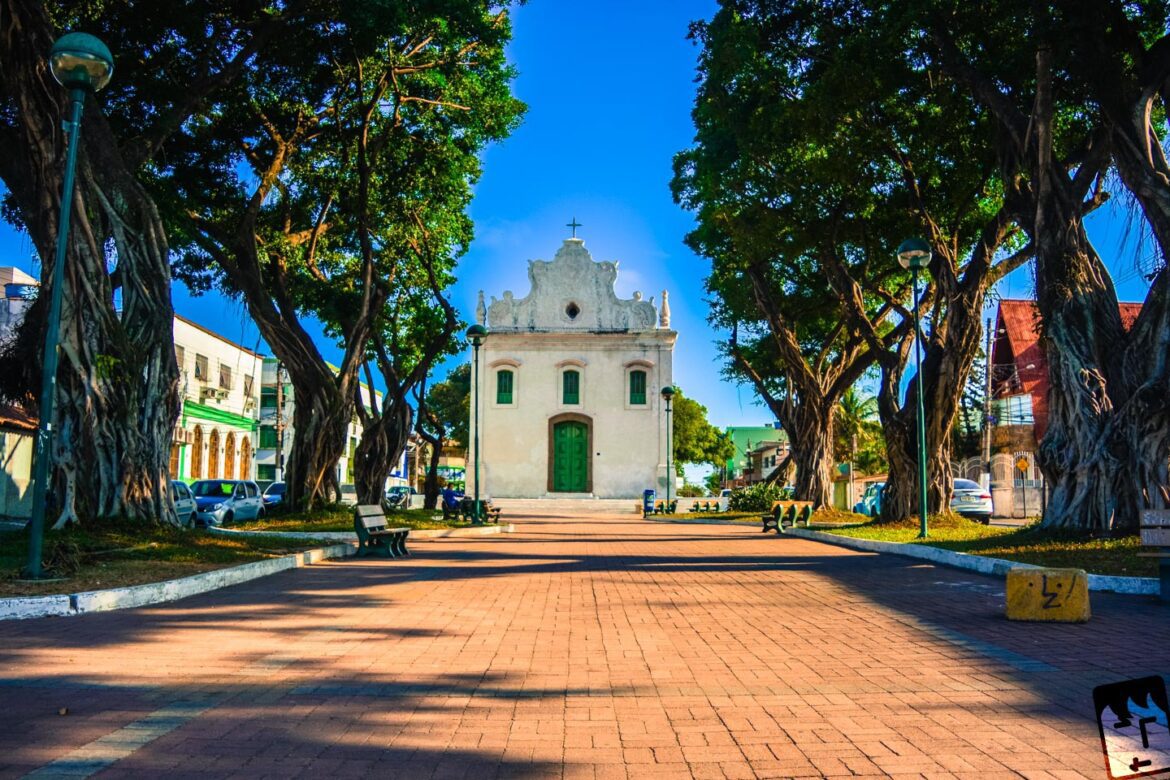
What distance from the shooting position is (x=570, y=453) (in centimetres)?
4091

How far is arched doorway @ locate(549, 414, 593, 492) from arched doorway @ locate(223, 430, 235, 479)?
1681cm

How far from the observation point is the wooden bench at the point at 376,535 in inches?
530

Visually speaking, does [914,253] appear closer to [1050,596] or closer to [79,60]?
[1050,596]

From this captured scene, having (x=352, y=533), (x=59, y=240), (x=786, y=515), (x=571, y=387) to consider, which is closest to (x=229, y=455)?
(x=571, y=387)

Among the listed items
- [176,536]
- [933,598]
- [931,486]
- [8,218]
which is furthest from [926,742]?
[8,218]

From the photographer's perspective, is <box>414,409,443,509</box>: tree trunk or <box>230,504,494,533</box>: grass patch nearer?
<box>230,504,494,533</box>: grass patch

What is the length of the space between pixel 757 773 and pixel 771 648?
9.37 ft

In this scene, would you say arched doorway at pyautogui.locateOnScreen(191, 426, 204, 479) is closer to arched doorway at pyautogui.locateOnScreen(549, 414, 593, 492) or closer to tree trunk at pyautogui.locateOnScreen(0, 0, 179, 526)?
arched doorway at pyautogui.locateOnScreen(549, 414, 593, 492)

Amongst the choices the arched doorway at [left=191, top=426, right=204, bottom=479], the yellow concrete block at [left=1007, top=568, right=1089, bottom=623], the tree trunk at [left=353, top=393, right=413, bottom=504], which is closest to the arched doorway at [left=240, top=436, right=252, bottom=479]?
the arched doorway at [left=191, top=426, right=204, bottom=479]

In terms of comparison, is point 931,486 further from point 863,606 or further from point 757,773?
point 757,773

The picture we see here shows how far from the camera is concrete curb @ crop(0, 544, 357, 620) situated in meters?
7.43

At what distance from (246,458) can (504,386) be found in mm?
16926

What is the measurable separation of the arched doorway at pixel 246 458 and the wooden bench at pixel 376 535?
37265 mm

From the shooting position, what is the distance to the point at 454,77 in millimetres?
19047
